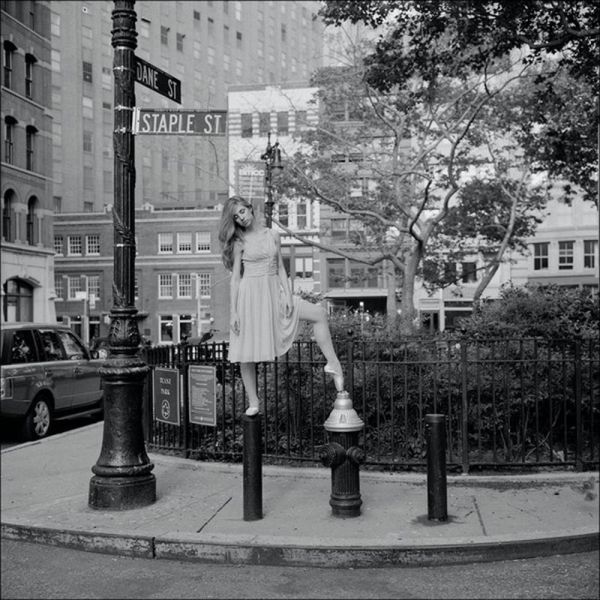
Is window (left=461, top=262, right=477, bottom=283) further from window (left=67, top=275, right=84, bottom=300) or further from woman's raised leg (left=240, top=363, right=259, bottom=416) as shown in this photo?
window (left=67, top=275, right=84, bottom=300)

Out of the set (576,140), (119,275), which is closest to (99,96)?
(576,140)

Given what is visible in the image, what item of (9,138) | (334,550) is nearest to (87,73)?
(9,138)

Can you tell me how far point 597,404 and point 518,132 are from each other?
14.7 metres

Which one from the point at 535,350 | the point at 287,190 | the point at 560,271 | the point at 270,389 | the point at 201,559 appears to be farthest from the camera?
the point at 560,271

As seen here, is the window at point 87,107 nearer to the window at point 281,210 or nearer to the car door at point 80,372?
the window at point 281,210

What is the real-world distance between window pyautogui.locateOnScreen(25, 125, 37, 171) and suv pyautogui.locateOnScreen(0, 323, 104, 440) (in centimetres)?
3067

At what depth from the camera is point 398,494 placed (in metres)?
6.87

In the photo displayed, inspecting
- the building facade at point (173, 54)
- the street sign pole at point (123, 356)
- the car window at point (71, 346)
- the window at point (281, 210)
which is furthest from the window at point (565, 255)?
the street sign pole at point (123, 356)

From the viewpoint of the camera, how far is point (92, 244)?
67312 mm

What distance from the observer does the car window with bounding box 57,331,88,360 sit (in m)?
13.0

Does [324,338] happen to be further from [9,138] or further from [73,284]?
[73,284]

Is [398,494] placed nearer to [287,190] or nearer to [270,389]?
[270,389]

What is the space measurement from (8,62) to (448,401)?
36.8 m

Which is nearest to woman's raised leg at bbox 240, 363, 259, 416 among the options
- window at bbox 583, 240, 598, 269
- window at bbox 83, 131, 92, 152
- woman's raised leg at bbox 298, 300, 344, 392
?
woman's raised leg at bbox 298, 300, 344, 392
